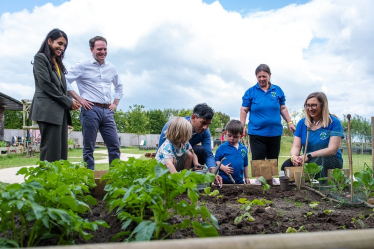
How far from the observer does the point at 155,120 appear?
5988 cm

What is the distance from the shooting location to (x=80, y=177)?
2.27 metres

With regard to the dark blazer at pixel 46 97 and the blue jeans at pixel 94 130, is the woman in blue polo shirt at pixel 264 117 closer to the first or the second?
the blue jeans at pixel 94 130

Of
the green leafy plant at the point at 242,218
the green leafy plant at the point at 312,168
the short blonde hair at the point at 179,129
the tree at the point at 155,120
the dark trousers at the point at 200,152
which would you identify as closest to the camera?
the green leafy plant at the point at 242,218

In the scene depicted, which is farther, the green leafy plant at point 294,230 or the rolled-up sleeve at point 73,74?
the rolled-up sleeve at point 73,74

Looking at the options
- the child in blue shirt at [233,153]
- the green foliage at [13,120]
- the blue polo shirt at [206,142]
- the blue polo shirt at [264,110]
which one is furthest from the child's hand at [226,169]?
the green foliage at [13,120]

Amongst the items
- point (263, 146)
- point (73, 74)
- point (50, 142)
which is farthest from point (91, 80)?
point (263, 146)

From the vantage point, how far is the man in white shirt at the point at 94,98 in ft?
13.8

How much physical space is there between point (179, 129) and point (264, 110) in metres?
1.59

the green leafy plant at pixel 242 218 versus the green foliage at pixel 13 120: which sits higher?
the green foliage at pixel 13 120

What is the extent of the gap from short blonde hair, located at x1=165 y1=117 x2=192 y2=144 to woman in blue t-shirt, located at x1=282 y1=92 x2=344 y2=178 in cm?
138

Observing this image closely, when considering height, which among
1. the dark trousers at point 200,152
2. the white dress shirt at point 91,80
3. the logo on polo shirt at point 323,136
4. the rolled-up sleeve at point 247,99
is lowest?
the dark trousers at point 200,152

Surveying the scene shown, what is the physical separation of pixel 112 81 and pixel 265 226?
135 inches

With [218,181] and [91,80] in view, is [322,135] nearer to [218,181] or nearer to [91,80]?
[218,181]

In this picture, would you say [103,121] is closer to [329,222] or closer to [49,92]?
[49,92]
